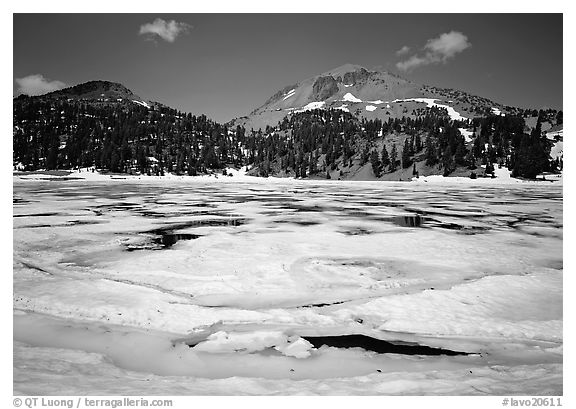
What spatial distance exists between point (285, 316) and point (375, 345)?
1469 millimetres

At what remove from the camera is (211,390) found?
3.45m

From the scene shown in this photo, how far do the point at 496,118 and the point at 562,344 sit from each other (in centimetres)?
11524

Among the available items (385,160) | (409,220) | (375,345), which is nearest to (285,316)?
(375,345)

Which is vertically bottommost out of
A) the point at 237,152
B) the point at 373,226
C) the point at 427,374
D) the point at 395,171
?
the point at 427,374

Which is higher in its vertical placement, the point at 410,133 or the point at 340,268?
the point at 410,133

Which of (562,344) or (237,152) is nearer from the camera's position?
(562,344)

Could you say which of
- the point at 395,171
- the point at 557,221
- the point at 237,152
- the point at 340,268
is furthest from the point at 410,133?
the point at 340,268

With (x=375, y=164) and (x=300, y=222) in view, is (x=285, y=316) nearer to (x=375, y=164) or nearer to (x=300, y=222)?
(x=300, y=222)

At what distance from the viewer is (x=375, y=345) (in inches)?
176

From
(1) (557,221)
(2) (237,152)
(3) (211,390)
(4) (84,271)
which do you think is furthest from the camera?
(2) (237,152)

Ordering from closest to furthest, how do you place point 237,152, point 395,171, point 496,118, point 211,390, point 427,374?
point 211,390
point 427,374
point 395,171
point 496,118
point 237,152

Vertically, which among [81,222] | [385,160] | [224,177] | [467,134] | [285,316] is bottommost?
[285,316]

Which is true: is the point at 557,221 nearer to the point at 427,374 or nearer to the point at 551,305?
the point at 551,305

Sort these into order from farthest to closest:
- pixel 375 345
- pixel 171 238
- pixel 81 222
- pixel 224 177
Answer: pixel 224 177
pixel 81 222
pixel 171 238
pixel 375 345
